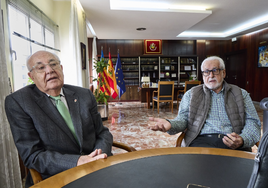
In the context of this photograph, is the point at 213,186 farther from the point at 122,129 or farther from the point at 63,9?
the point at 63,9

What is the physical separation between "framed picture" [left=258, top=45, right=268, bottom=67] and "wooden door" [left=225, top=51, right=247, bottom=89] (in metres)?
0.85

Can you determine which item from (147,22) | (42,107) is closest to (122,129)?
(42,107)

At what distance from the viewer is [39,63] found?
48.8 inches

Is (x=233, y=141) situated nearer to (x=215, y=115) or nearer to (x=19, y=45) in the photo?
(x=215, y=115)

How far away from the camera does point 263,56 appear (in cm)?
688

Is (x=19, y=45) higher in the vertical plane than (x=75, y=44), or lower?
lower

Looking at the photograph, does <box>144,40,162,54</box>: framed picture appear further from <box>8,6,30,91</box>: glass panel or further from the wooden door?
<box>8,6,30,91</box>: glass panel

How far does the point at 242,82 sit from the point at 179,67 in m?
2.98

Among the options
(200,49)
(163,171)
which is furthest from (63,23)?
(200,49)

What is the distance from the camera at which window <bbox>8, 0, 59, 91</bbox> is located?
253cm

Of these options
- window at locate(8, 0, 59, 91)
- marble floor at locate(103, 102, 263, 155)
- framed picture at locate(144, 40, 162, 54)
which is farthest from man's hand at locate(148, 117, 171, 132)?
framed picture at locate(144, 40, 162, 54)

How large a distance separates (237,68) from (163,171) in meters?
9.28

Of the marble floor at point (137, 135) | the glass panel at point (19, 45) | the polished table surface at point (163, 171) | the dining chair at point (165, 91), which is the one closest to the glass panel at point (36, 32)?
the glass panel at point (19, 45)

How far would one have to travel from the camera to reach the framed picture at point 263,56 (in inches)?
266
